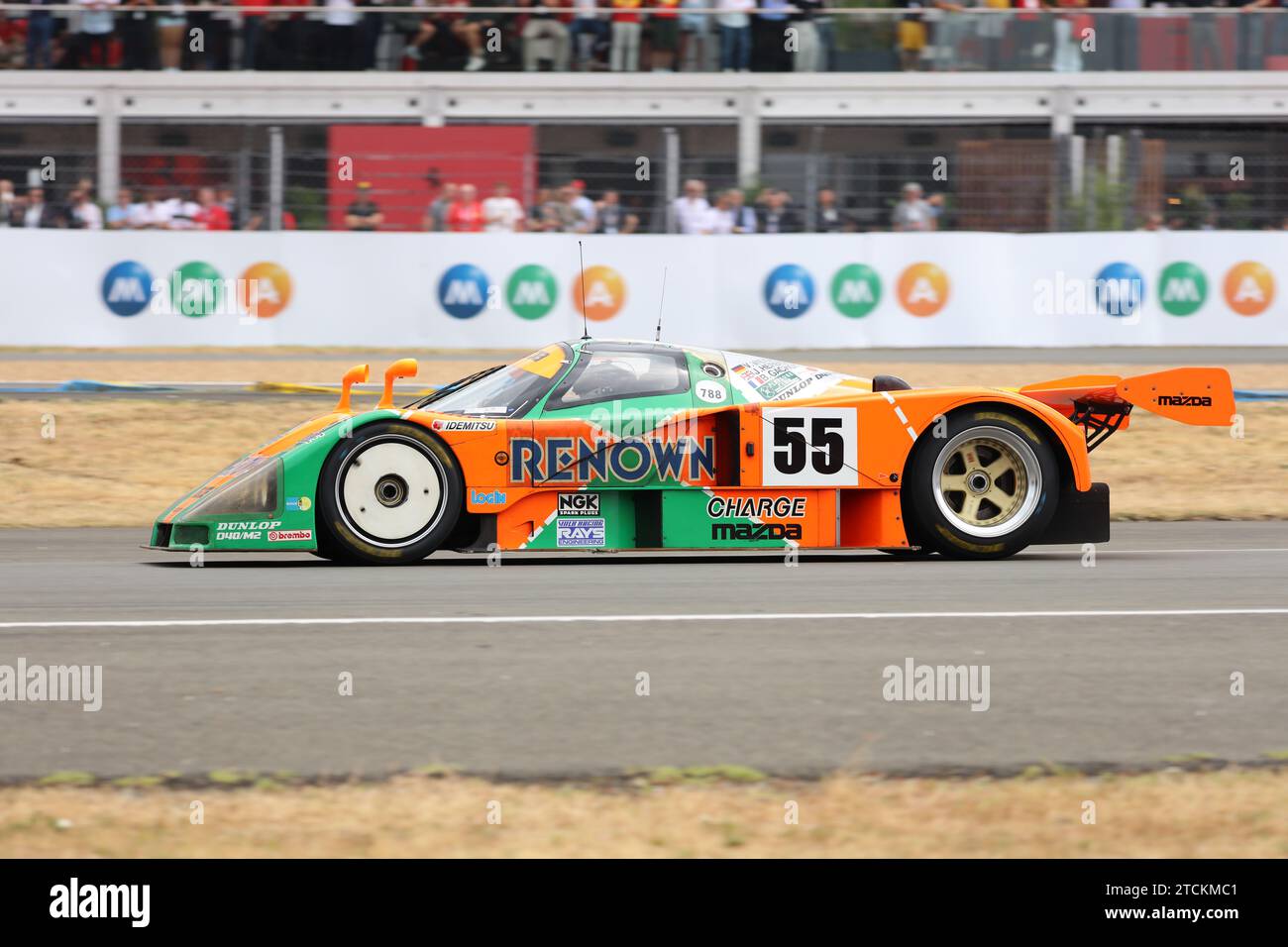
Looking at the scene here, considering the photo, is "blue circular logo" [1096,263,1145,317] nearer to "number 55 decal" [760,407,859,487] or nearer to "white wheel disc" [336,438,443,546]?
"number 55 decal" [760,407,859,487]

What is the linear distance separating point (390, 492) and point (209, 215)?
393 inches

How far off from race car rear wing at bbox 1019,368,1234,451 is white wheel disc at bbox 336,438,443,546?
3.29 m

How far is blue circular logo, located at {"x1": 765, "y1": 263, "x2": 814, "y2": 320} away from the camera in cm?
1802

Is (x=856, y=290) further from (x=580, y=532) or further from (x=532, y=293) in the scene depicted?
(x=580, y=532)

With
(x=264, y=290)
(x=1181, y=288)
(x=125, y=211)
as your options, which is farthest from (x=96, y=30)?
(x=1181, y=288)

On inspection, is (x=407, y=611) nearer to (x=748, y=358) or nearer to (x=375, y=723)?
(x=375, y=723)

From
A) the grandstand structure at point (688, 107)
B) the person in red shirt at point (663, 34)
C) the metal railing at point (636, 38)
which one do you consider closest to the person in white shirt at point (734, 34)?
the metal railing at point (636, 38)

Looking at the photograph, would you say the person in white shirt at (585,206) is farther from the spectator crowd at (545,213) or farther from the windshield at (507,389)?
the windshield at (507,389)

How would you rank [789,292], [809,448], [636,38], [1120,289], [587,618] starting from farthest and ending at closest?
[636,38]
[1120,289]
[789,292]
[809,448]
[587,618]

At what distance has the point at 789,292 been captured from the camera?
59.3ft

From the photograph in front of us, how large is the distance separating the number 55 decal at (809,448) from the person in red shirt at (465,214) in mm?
9592

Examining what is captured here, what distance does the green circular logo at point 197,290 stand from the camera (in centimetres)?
1752

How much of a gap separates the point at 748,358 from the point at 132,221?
10.5 meters

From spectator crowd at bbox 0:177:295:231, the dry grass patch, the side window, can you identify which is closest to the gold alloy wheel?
the side window
